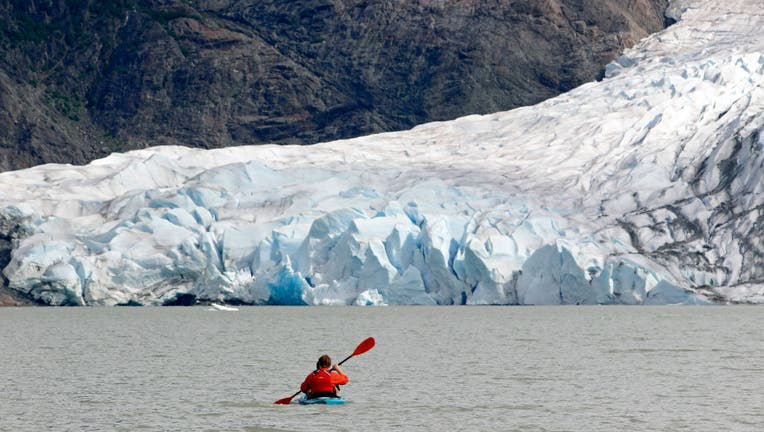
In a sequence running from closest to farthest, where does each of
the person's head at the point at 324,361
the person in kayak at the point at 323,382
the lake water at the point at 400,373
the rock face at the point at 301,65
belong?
1. the lake water at the point at 400,373
2. the person's head at the point at 324,361
3. the person in kayak at the point at 323,382
4. the rock face at the point at 301,65

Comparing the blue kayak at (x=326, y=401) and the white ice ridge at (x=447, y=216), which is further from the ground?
the white ice ridge at (x=447, y=216)

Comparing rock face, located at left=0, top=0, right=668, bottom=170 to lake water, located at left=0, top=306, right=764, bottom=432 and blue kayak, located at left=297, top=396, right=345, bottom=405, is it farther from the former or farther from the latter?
blue kayak, located at left=297, top=396, right=345, bottom=405

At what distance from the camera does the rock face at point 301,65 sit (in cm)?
8294

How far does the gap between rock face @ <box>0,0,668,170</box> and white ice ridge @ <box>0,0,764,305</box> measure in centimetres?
2308

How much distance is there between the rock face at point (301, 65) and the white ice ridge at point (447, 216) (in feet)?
75.7

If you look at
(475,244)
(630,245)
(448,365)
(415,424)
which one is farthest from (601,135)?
(415,424)

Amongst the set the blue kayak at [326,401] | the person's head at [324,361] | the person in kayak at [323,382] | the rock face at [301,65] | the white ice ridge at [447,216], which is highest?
the rock face at [301,65]

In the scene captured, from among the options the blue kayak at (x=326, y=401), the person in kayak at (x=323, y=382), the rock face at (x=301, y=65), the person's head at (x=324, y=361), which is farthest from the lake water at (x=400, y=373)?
the rock face at (x=301, y=65)

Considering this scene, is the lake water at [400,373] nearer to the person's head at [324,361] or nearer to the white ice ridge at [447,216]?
the person's head at [324,361]

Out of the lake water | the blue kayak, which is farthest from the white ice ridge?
the blue kayak

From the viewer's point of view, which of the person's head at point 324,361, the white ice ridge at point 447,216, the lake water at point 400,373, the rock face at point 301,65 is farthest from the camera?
the rock face at point 301,65

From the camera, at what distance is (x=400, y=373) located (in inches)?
1094

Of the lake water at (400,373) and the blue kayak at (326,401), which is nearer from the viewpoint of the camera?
the lake water at (400,373)

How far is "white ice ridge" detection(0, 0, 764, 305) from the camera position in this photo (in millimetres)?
46969
